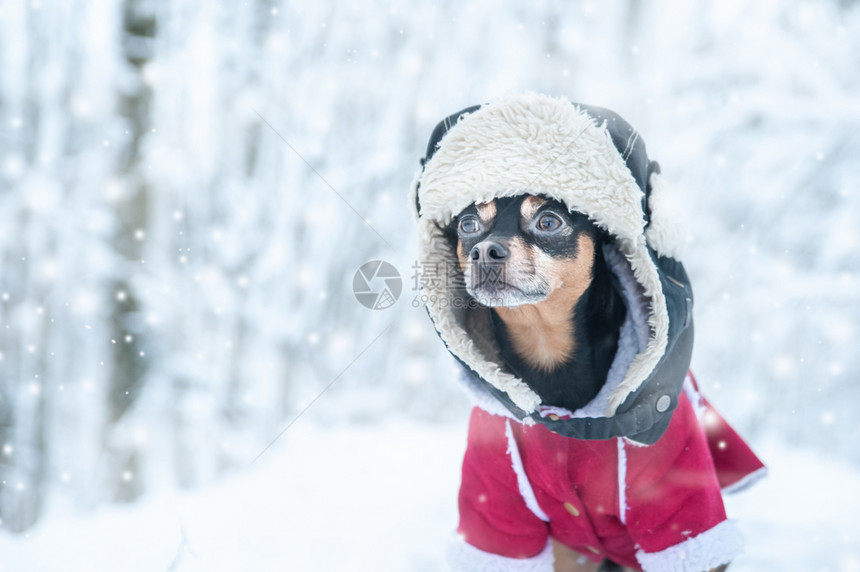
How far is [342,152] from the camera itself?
261cm

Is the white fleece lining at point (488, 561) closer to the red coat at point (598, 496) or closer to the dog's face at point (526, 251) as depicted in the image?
the red coat at point (598, 496)

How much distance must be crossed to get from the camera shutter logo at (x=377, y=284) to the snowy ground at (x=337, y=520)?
658mm

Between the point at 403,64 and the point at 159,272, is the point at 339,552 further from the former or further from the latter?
the point at 403,64

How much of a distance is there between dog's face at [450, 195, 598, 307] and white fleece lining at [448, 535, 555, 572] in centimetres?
65

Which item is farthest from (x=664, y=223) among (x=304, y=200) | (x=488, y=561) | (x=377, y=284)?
(x=304, y=200)

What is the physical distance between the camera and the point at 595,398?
54.9 inches

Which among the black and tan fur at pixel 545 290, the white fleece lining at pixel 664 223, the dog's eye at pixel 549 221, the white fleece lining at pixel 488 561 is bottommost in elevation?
the white fleece lining at pixel 488 561

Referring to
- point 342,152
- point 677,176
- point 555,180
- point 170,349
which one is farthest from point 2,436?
point 677,176

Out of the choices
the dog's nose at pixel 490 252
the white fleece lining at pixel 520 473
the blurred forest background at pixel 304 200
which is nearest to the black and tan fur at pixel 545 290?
the dog's nose at pixel 490 252

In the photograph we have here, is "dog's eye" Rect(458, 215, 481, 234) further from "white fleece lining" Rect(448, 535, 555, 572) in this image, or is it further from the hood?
"white fleece lining" Rect(448, 535, 555, 572)

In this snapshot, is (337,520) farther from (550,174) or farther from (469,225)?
(550,174)

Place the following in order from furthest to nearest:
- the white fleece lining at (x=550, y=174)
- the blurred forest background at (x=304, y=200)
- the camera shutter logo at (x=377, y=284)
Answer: the camera shutter logo at (x=377, y=284) → the blurred forest background at (x=304, y=200) → the white fleece lining at (x=550, y=174)

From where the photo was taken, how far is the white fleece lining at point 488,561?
1.47 metres

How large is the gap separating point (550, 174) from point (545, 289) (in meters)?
0.26
